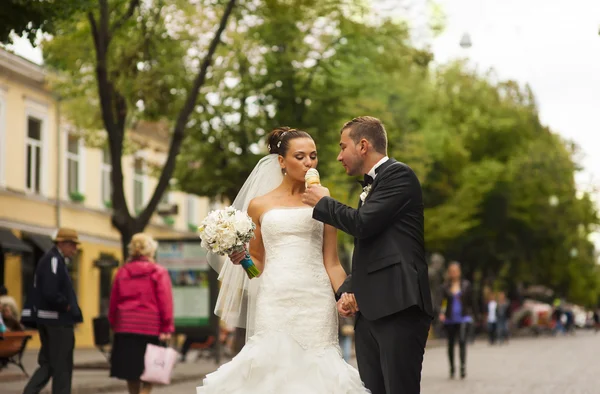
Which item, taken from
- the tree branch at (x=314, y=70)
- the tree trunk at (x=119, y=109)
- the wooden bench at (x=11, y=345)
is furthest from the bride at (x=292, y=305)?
the tree branch at (x=314, y=70)

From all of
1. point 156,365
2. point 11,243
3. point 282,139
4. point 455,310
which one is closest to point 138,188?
point 11,243

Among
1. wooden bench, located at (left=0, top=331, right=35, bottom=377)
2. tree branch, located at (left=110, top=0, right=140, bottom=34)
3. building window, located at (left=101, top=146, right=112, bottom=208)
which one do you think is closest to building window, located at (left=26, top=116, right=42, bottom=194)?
building window, located at (left=101, top=146, right=112, bottom=208)

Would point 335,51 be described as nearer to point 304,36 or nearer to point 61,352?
point 304,36

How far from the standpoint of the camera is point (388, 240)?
6.45 metres

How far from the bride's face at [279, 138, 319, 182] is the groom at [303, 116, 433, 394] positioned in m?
0.64

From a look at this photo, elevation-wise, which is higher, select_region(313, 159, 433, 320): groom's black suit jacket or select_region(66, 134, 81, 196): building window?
select_region(66, 134, 81, 196): building window

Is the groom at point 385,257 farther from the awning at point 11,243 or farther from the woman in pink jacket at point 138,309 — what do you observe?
the awning at point 11,243

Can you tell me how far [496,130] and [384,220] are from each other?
4653 centimetres

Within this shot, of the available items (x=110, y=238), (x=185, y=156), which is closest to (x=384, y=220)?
(x=185, y=156)

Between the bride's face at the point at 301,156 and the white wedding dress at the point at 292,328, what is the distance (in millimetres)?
250

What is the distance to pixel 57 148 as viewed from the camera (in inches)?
1465

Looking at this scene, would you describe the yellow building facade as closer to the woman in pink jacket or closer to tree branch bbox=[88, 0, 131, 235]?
tree branch bbox=[88, 0, 131, 235]

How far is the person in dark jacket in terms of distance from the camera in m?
20.1

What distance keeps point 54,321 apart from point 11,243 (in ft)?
68.8
